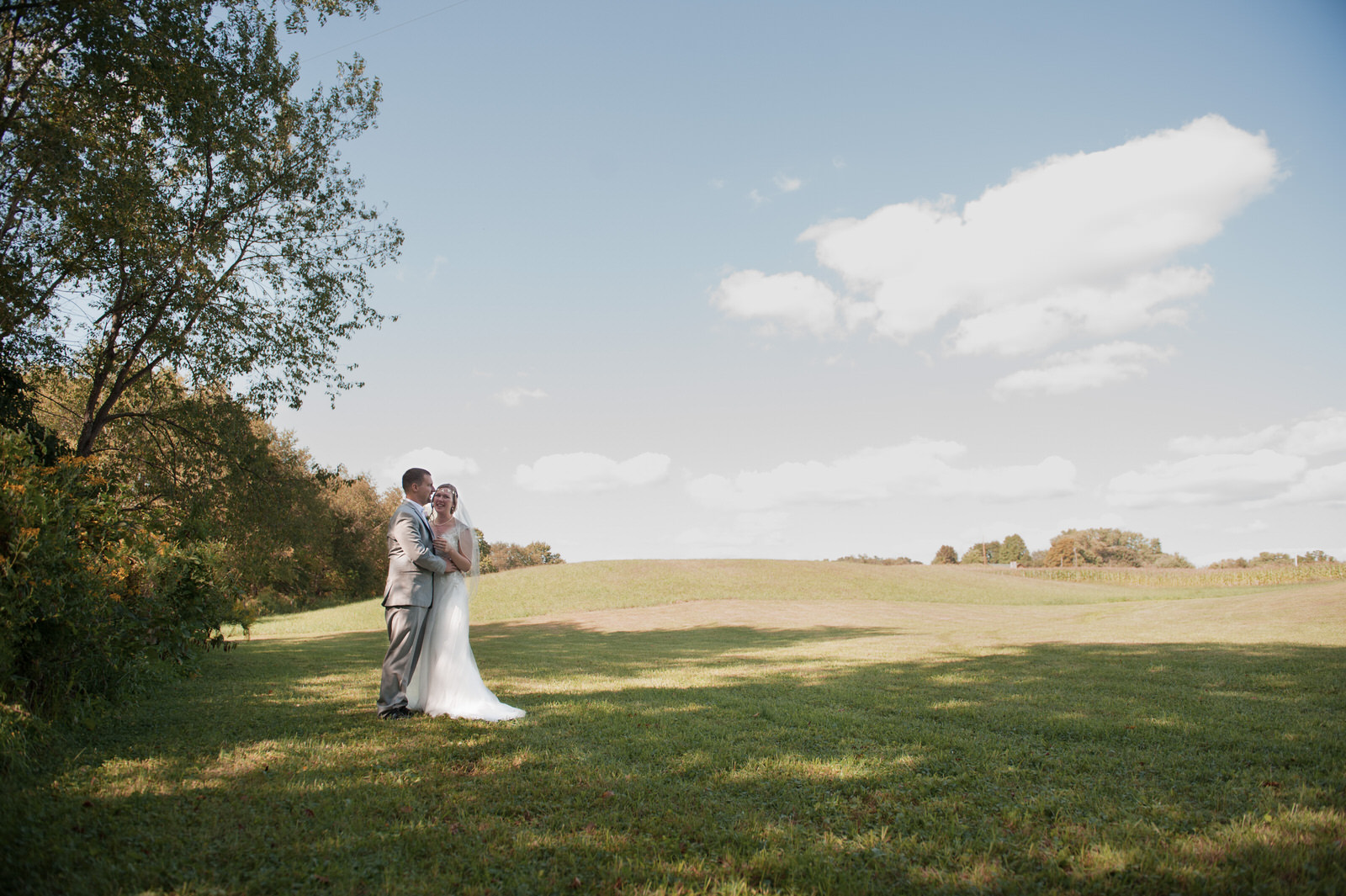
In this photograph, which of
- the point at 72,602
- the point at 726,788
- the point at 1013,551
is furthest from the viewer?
the point at 1013,551

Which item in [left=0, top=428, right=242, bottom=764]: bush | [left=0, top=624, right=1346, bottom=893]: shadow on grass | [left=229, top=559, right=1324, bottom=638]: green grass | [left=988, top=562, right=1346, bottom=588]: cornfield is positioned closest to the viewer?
[left=0, top=624, right=1346, bottom=893]: shadow on grass

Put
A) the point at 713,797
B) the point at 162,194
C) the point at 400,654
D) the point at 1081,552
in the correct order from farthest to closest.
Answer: the point at 1081,552
the point at 162,194
the point at 400,654
the point at 713,797

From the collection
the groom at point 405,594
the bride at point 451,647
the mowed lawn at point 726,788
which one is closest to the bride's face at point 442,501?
the bride at point 451,647

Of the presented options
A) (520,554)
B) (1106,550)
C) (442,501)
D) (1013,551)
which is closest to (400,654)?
(442,501)

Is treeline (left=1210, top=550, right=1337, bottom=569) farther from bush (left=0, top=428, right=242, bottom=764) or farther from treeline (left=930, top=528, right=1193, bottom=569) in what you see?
bush (left=0, top=428, right=242, bottom=764)

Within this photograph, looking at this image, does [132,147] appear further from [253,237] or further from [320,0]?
[320,0]

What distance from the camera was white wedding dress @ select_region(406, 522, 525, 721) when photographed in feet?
25.2

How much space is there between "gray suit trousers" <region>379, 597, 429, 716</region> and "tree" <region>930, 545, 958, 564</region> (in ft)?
455

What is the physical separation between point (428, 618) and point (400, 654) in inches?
20.4

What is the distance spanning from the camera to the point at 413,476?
838 centimetres

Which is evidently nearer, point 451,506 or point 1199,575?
point 451,506

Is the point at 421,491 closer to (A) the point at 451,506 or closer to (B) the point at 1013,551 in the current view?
(A) the point at 451,506

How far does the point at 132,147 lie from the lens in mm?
13961

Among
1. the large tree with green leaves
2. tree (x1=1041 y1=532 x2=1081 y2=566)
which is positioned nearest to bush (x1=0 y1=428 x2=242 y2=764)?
the large tree with green leaves
